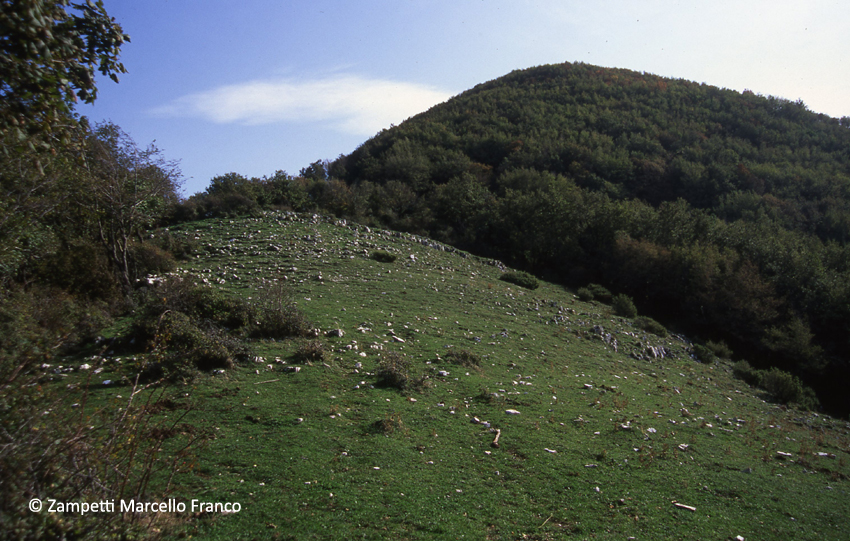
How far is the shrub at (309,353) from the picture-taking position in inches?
404

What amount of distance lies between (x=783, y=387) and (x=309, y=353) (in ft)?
62.2

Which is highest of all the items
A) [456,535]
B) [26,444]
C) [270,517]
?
[26,444]

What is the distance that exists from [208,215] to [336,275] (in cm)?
1719

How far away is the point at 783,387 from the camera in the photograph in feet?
56.6

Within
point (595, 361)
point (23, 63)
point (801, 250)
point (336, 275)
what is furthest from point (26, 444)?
point (801, 250)

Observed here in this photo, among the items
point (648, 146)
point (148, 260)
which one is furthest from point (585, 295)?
point (648, 146)

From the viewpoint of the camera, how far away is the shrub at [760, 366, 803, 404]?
668 inches

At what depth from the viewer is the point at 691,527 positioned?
590cm

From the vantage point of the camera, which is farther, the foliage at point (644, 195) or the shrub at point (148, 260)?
the foliage at point (644, 195)

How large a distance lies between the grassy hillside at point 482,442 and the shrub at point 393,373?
0.57 ft

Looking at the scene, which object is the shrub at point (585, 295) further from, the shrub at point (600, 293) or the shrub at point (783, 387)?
the shrub at point (783, 387)

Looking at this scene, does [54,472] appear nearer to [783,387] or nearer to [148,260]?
[148,260]

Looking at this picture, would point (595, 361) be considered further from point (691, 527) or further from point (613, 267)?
point (613, 267)

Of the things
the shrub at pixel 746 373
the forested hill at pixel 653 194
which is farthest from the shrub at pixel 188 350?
the forested hill at pixel 653 194
